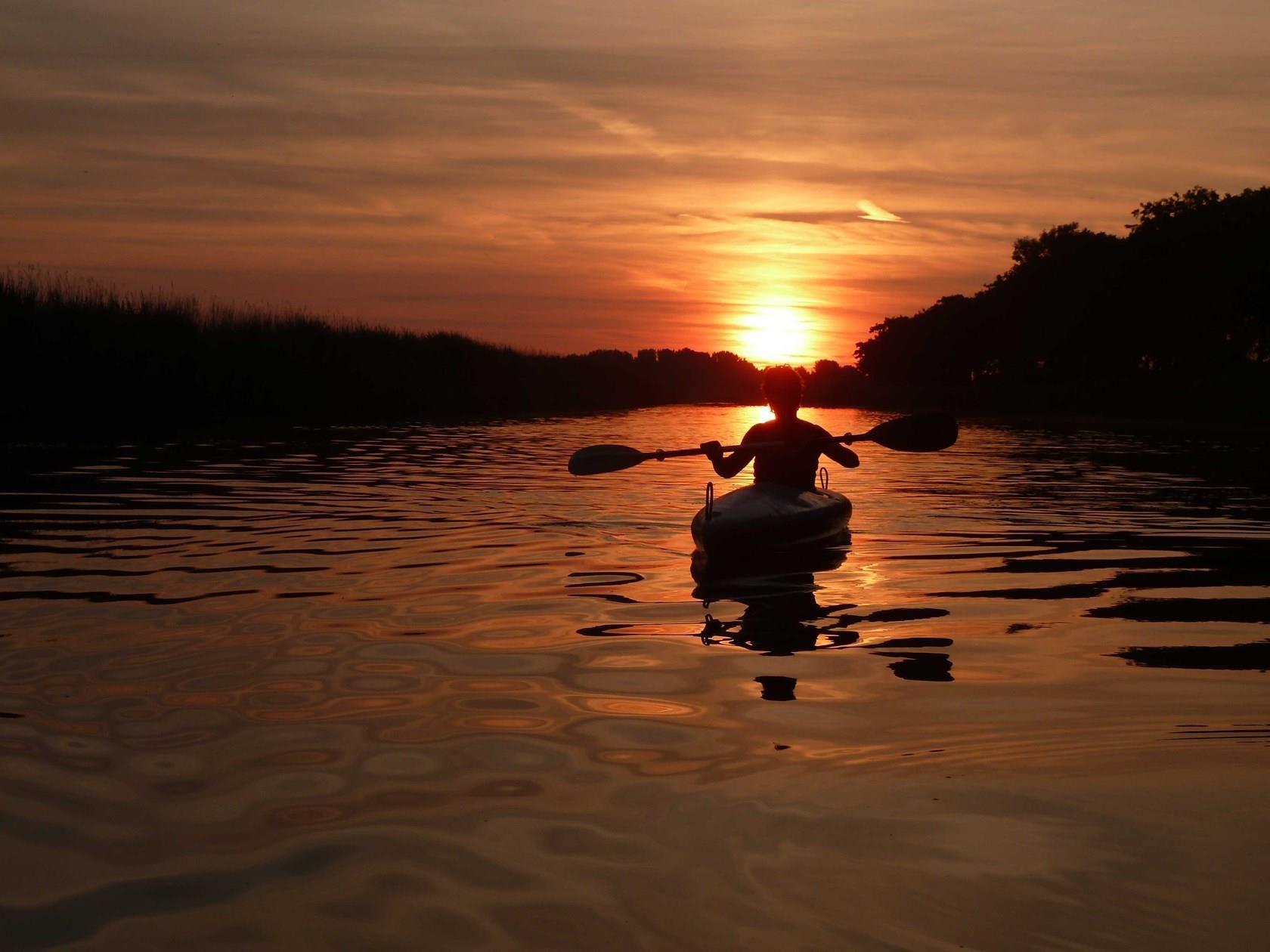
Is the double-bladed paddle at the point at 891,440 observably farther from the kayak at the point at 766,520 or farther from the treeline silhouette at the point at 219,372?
the treeline silhouette at the point at 219,372

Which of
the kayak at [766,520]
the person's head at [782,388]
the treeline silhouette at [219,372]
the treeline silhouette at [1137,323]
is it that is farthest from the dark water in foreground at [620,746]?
the treeline silhouette at [1137,323]

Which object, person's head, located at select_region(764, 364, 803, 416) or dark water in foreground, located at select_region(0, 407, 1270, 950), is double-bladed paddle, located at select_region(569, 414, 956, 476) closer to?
person's head, located at select_region(764, 364, 803, 416)

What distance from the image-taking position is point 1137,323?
49406mm

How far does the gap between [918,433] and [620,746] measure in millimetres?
6995

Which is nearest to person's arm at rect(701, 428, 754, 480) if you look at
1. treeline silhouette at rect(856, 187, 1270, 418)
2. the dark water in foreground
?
the dark water in foreground

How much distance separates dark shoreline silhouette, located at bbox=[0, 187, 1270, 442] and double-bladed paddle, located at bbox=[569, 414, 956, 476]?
1287 cm

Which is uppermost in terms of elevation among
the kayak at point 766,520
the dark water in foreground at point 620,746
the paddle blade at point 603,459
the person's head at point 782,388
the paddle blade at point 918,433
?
the person's head at point 782,388

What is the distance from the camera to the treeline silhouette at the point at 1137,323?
146 ft

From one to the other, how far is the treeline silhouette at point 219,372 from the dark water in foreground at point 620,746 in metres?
13.6

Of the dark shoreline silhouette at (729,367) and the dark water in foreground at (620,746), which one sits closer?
the dark water in foreground at (620,746)

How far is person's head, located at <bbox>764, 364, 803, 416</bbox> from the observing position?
10023 mm

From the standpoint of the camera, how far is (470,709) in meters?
4.95

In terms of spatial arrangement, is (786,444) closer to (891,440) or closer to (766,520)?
(766,520)

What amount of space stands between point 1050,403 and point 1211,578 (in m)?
51.3
